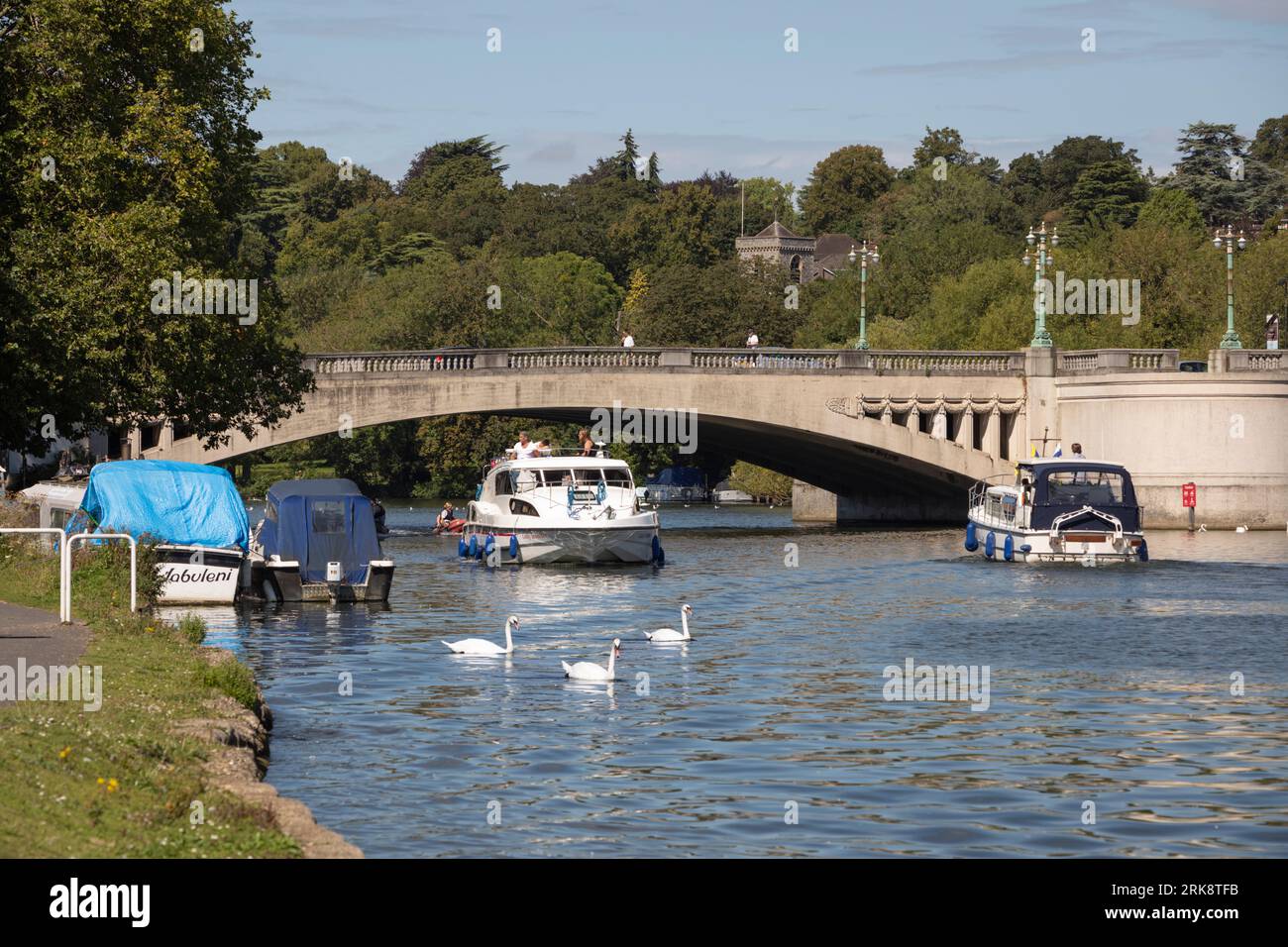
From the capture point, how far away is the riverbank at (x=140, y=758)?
47.4 ft

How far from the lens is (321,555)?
43.1 metres

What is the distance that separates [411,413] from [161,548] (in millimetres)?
40545

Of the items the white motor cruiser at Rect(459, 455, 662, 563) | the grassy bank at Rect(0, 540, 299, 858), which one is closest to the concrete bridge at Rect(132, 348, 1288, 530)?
the white motor cruiser at Rect(459, 455, 662, 563)

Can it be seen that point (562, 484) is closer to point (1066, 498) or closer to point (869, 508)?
point (1066, 498)

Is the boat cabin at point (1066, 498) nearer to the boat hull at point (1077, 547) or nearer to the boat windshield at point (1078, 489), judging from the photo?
the boat windshield at point (1078, 489)

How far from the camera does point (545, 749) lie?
907 inches

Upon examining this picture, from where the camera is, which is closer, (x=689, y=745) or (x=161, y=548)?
(x=689, y=745)

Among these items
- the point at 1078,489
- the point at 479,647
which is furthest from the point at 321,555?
the point at 1078,489

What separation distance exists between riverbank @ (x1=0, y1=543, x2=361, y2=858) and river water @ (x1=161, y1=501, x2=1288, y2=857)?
1150 mm

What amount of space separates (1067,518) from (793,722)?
1247 inches

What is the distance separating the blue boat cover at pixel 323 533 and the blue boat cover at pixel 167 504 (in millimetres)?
1928
